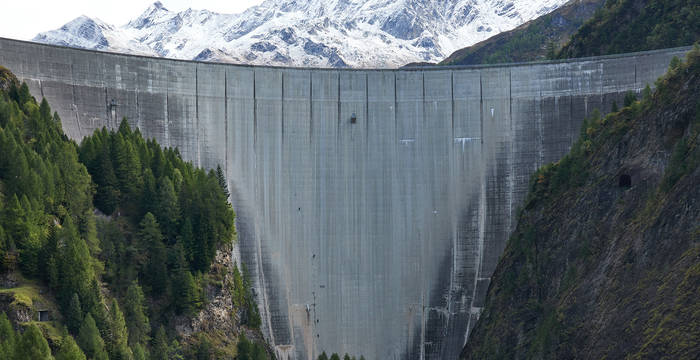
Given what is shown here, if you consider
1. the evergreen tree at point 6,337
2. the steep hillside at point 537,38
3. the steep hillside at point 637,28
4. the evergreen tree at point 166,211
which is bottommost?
the evergreen tree at point 6,337

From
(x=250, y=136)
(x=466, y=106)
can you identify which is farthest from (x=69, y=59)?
(x=466, y=106)

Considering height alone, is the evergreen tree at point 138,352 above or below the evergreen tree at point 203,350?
above

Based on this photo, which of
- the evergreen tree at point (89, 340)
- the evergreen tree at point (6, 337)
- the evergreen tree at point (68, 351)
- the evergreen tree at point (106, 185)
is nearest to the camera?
the evergreen tree at point (6, 337)

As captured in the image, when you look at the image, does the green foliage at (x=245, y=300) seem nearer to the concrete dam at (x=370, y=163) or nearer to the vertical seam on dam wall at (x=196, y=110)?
the concrete dam at (x=370, y=163)

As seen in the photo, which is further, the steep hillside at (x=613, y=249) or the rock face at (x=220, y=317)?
the rock face at (x=220, y=317)

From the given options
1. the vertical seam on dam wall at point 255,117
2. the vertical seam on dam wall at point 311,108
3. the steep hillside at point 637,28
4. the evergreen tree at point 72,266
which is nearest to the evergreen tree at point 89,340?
the evergreen tree at point 72,266

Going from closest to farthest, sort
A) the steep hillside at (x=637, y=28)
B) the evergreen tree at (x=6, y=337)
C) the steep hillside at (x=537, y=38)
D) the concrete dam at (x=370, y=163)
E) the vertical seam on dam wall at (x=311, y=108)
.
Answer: the evergreen tree at (x=6, y=337)
the concrete dam at (x=370, y=163)
the vertical seam on dam wall at (x=311, y=108)
the steep hillside at (x=637, y=28)
the steep hillside at (x=537, y=38)

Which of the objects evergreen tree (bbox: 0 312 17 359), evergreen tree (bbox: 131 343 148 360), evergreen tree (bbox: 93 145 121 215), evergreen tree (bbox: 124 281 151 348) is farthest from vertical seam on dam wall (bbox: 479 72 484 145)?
evergreen tree (bbox: 0 312 17 359)

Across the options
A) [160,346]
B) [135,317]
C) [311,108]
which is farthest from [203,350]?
[311,108]
